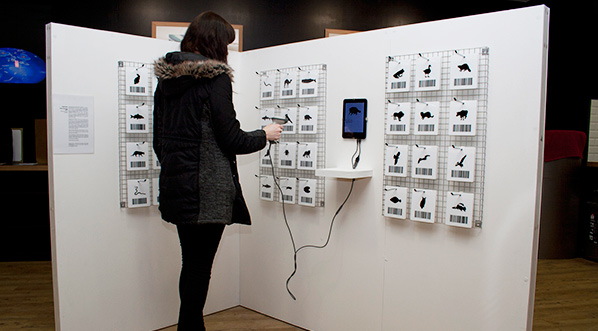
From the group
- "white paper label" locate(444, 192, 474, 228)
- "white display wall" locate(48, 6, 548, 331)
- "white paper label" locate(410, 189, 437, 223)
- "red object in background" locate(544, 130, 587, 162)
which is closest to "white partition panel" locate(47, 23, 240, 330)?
"white display wall" locate(48, 6, 548, 331)

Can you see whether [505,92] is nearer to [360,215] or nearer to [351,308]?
[360,215]

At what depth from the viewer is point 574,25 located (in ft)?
13.9

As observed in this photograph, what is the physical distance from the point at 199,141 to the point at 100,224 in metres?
0.79

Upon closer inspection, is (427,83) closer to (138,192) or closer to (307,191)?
(307,191)

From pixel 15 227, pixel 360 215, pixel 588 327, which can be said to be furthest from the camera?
pixel 15 227

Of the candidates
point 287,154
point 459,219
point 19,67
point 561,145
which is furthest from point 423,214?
point 19,67

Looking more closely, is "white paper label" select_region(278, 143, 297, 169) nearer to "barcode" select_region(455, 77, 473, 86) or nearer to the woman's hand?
the woman's hand

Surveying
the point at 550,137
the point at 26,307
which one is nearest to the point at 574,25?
the point at 550,137

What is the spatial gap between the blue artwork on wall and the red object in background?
14.6ft

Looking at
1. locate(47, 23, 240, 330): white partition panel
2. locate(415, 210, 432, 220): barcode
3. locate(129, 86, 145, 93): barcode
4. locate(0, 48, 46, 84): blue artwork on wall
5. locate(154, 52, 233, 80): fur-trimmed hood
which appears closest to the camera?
locate(154, 52, 233, 80): fur-trimmed hood

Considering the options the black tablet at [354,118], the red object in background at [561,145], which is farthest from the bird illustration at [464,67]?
the red object in background at [561,145]

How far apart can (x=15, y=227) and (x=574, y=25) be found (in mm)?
5587

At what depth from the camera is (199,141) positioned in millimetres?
1662

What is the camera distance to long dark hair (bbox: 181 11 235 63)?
1684 mm
